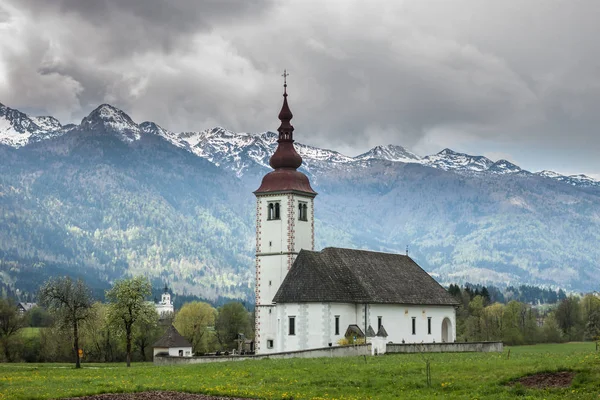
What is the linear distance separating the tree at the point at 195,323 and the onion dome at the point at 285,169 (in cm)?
5149

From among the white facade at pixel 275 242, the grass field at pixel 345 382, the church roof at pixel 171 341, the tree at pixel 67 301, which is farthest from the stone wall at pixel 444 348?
the tree at pixel 67 301

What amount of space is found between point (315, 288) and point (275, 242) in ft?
34.9

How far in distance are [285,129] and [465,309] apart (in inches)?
3230

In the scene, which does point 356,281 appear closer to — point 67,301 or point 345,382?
point 67,301

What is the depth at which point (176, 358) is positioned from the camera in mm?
74625

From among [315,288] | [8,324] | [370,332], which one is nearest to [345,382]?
[370,332]

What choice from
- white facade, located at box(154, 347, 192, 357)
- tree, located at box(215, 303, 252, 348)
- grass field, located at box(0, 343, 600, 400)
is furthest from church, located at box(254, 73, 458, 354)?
tree, located at box(215, 303, 252, 348)

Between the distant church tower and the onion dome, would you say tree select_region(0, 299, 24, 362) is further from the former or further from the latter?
the onion dome

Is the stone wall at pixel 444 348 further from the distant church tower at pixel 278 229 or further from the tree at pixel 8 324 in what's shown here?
the tree at pixel 8 324

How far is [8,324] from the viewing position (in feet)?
411

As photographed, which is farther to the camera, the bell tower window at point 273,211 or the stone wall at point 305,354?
the bell tower window at point 273,211

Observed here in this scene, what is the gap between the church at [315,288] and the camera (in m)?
80.3

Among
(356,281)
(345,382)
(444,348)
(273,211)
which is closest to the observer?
(345,382)

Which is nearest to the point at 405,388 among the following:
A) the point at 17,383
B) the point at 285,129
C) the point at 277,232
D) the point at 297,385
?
the point at 297,385
